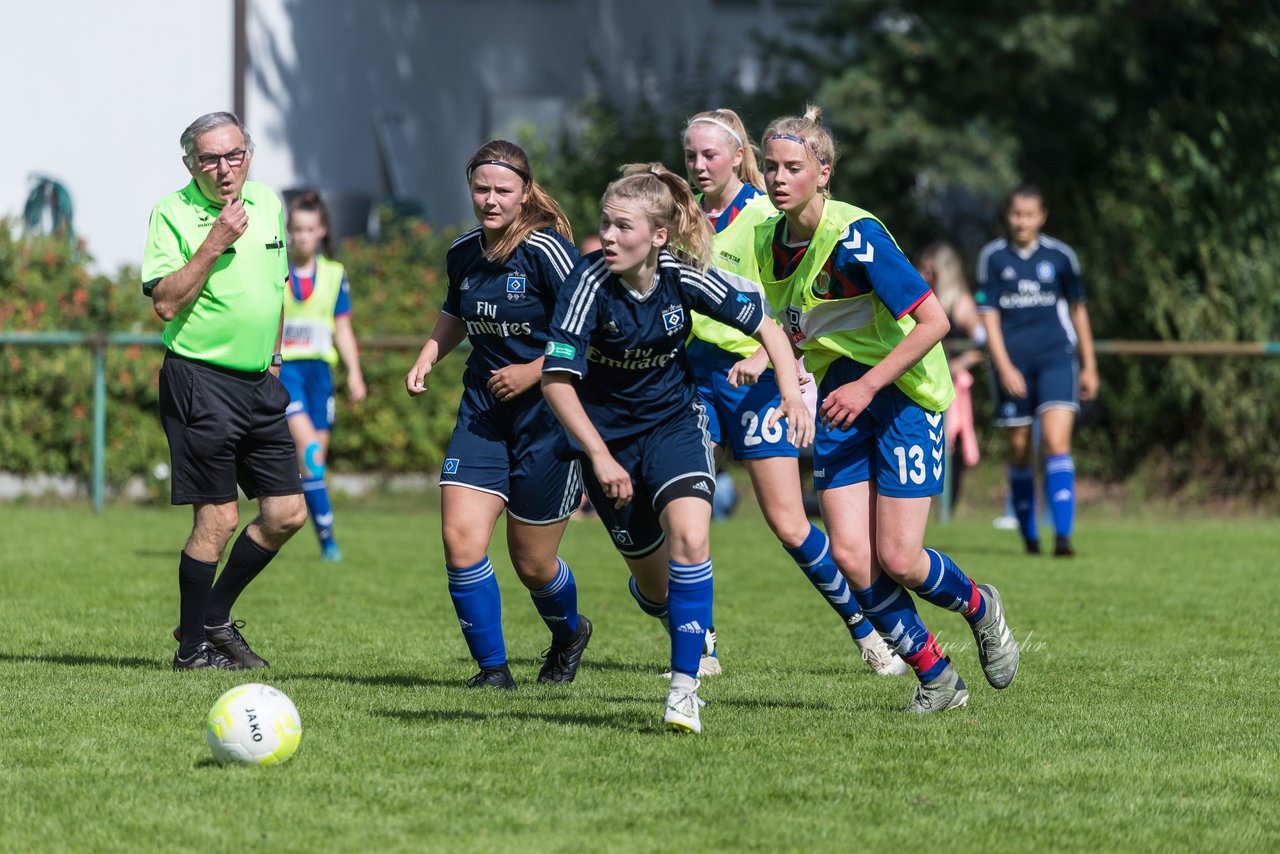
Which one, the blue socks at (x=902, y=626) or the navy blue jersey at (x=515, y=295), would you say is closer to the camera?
the blue socks at (x=902, y=626)

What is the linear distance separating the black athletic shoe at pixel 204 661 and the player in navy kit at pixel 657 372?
185cm

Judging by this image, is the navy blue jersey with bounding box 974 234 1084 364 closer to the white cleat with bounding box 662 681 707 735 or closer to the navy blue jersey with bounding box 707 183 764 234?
the navy blue jersey with bounding box 707 183 764 234

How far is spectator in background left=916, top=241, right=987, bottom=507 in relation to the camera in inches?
568

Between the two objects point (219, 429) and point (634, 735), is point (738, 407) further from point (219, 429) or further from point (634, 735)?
point (219, 429)

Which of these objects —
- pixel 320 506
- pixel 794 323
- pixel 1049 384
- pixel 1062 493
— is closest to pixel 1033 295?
pixel 1049 384

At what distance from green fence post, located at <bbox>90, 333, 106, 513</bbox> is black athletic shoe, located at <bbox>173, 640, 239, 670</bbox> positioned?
306 inches

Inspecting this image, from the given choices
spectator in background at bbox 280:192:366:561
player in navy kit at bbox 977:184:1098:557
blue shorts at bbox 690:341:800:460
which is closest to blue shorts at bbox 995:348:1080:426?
player in navy kit at bbox 977:184:1098:557

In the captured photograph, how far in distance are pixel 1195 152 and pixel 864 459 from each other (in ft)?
38.5

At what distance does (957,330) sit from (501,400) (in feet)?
30.8

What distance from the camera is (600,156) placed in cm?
2088

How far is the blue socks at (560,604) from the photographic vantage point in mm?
6812

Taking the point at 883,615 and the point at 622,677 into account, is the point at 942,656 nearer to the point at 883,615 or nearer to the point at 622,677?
the point at 883,615

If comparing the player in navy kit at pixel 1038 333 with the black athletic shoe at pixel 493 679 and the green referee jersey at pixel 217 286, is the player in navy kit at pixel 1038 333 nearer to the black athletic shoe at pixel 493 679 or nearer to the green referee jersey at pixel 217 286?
the black athletic shoe at pixel 493 679

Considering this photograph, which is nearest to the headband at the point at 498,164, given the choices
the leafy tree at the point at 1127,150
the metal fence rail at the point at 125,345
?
the metal fence rail at the point at 125,345
